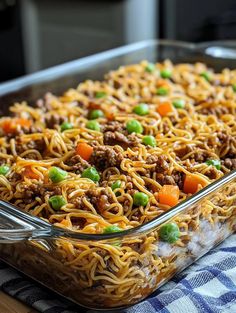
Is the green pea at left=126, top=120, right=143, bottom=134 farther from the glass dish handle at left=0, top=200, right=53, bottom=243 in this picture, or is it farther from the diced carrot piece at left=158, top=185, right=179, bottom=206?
the glass dish handle at left=0, top=200, right=53, bottom=243

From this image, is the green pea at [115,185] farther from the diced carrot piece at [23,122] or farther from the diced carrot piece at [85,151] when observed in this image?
the diced carrot piece at [23,122]

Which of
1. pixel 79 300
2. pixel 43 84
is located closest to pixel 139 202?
pixel 79 300

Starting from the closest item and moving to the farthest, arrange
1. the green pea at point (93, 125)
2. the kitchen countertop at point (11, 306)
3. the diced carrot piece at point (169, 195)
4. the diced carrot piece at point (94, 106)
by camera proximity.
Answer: the kitchen countertop at point (11, 306) < the diced carrot piece at point (169, 195) < the green pea at point (93, 125) < the diced carrot piece at point (94, 106)

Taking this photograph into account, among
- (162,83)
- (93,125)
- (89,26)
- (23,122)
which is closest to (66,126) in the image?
(93,125)

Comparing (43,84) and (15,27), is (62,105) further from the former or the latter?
(15,27)

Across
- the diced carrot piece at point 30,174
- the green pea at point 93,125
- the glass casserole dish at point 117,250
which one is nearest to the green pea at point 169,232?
the glass casserole dish at point 117,250

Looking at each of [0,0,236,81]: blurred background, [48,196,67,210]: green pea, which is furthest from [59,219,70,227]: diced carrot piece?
[0,0,236,81]: blurred background
